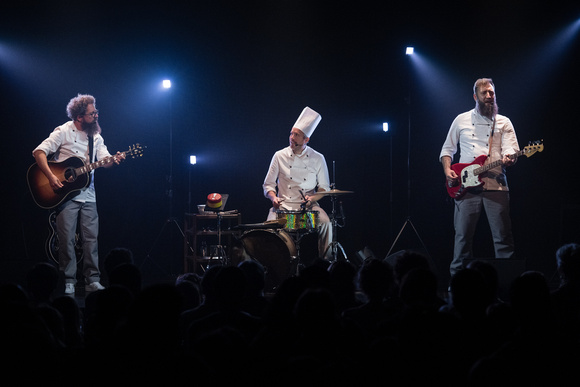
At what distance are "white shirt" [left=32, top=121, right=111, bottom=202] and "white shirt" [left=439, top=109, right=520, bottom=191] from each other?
157 inches

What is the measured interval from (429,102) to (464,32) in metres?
1.01

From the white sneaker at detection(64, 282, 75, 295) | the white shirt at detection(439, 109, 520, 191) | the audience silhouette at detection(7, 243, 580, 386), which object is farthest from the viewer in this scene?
the white shirt at detection(439, 109, 520, 191)

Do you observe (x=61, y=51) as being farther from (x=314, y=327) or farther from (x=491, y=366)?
(x=491, y=366)

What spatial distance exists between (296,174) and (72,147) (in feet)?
8.75

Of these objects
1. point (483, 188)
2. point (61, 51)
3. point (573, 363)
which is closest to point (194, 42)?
point (61, 51)

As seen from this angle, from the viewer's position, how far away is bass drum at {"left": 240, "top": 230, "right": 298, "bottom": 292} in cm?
656

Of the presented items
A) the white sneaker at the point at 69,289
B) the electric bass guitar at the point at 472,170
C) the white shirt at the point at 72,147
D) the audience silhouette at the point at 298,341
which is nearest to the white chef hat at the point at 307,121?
the electric bass guitar at the point at 472,170

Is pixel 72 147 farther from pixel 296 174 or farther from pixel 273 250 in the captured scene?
pixel 296 174

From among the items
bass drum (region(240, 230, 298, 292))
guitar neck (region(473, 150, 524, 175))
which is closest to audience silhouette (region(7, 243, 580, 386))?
guitar neck (region(473, 150, 524, 175))

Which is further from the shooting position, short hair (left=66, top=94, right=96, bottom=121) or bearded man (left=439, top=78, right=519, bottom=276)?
short hair (left=66, top=94, right=96, bottom=121)

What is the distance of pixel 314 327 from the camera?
215cm

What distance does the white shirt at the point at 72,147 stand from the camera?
6.39 m

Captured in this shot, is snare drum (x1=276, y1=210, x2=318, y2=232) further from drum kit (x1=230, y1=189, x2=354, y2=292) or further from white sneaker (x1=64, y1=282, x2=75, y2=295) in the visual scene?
white sneaker (x1=64, y1=282, x2=75, y2=295)

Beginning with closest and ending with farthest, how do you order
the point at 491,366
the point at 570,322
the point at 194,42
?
1. the point at 491,366
2. the point at 570,322
3. the point at 194,42
